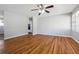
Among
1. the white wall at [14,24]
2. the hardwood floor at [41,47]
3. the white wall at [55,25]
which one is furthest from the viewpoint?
the white wall at [55,25]

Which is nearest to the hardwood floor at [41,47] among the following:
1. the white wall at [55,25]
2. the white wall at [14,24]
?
the white wall at [14,24]

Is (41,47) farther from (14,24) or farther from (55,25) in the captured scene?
(55,25)

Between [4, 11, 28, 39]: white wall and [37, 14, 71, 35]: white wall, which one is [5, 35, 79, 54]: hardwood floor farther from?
[37, 14, 71, 35]: white wall

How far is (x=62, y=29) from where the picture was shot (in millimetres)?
8570

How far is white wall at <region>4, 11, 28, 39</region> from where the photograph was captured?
6180 millimetres

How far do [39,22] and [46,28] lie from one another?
1.00 m

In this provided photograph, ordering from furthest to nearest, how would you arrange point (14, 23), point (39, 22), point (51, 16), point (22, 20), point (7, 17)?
point (39, 22)
point (51, 16)
point (22, 20)
point (14, 23)
point (7, 17)

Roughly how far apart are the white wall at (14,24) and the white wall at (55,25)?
5.77 ft

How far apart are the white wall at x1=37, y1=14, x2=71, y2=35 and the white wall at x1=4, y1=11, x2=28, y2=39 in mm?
1758

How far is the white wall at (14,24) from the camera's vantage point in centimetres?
618

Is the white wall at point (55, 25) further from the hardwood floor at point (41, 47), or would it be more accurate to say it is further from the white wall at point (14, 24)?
the hardwood floor at point (41, 47)
